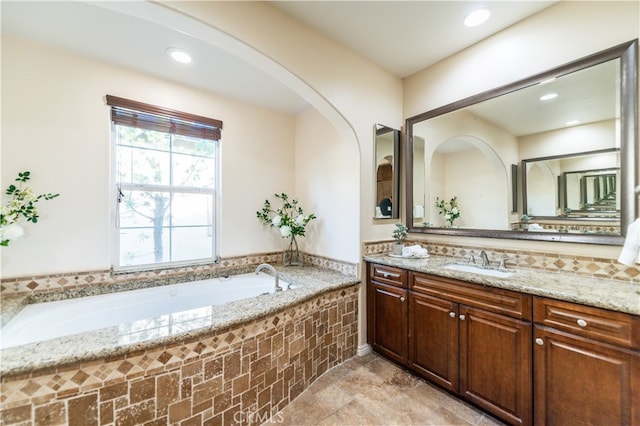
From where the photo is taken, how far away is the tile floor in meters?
1.59

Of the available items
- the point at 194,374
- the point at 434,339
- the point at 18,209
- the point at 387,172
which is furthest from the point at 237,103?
the point at 434,339

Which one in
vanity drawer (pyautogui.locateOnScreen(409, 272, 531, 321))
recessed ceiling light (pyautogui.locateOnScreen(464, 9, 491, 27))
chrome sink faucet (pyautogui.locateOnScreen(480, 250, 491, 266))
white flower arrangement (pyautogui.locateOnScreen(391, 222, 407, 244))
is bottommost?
vanity drawer (pyautogui.locateOnScreen(409, 272, 531, 321))

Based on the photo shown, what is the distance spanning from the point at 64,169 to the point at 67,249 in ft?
2.14

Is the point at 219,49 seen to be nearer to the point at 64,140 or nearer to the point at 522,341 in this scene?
the point at 64,140

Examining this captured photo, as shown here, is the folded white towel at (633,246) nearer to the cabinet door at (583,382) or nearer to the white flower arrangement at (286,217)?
the cabinet door at (583,382)

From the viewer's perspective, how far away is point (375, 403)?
1.74 meters

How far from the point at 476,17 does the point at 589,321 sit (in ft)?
6.83

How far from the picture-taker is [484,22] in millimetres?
1856

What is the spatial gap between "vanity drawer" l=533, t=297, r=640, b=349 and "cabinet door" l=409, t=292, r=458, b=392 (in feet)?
1.59

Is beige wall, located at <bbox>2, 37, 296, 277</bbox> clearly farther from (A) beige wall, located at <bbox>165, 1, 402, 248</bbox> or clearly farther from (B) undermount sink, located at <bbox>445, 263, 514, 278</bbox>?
(B) undermount sink, located at <bbox>445, 263, 514, 278</bbox>

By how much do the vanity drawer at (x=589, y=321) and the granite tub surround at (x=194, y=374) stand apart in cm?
139

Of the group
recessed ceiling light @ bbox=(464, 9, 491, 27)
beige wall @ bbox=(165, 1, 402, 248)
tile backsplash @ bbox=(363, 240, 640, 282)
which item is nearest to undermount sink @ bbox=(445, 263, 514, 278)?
tile backsplash @ bbox=(363, 240, 640, 282)

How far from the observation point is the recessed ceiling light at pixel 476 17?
1762 millimetres

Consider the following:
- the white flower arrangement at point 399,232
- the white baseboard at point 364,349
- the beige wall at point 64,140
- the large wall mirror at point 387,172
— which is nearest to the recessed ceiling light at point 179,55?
the beige wall at point 64,140
